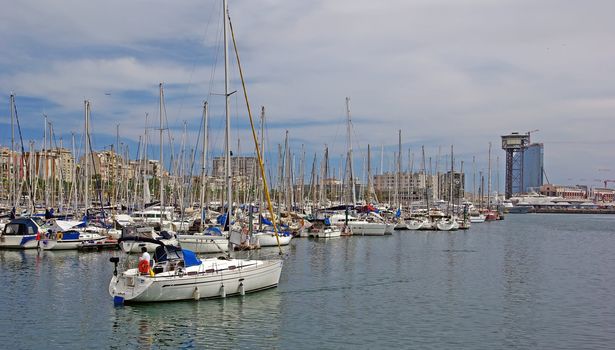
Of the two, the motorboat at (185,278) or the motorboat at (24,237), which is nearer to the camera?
the motorboat at (185,278)

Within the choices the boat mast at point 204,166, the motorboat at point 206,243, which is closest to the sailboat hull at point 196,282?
the motorboat at point 206,243

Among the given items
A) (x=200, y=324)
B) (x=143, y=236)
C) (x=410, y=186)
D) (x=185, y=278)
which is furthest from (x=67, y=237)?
(x=410, y=186)

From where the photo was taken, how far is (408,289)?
3919cm

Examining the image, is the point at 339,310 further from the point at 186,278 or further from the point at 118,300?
the point at 118,300

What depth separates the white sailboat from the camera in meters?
30.5

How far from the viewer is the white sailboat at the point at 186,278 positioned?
30.5 metres

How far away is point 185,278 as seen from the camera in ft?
102

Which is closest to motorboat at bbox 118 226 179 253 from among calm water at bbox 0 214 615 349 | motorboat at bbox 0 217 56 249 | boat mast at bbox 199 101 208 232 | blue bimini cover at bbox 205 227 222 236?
calm water at bbox 0 214 615 349

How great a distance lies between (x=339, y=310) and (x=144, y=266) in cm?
995

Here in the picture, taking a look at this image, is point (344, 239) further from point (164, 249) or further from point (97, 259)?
point (164, 249)

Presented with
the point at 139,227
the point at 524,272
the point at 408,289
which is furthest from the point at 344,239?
the point at 408,289

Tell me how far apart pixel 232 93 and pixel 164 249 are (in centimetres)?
1217

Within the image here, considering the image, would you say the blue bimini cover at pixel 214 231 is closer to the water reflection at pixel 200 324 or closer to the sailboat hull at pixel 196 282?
the sailboat hull at pixel 196 282

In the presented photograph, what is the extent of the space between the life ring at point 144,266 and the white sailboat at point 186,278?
0.18 ft
